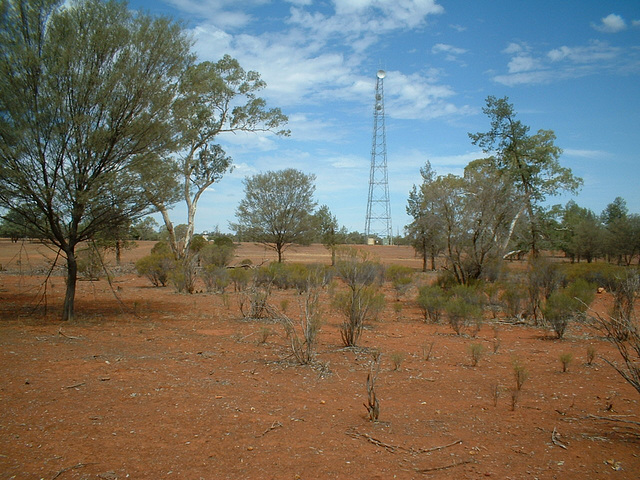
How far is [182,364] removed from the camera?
795 centimetres

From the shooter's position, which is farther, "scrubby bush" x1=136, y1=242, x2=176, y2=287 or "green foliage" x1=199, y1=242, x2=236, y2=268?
"green foliage" x1=199, y1=242, x2=236, y2=268

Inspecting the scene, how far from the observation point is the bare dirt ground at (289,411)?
4.36 metres

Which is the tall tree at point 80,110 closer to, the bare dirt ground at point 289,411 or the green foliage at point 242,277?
the bare dirt ground at point 289,411

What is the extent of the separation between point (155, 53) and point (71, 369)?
8976 millimetres

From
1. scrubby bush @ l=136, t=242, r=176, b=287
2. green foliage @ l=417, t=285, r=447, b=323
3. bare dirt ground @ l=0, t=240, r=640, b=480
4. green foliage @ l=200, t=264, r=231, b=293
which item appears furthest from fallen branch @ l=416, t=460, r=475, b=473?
scrubby bush @ l=136, t=242, r=176, b=287

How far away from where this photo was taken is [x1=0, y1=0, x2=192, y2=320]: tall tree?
10.7 m

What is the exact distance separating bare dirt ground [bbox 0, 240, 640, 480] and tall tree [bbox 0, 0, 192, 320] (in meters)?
3.22

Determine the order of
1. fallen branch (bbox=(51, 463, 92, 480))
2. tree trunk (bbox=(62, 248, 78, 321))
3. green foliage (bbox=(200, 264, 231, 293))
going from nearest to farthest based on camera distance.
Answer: fallen branch (bbox=(51, 463, 92, 480))
tree trunk (bbox=(62, 248, 78, 321))
green foliage (bbox=(200, 264, 231, 293))

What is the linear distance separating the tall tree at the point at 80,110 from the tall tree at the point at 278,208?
68.1 ft

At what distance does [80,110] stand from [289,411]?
9.78 m

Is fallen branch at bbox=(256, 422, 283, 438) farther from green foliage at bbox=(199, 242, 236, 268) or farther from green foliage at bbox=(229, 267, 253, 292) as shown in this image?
green foliage at bbox=(199, 242, 236, 268)

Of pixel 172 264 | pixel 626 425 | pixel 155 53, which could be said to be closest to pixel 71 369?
pixel 626 425

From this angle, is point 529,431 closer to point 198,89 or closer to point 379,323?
point 379,323

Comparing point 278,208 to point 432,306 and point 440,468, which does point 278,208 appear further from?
point 440,468
